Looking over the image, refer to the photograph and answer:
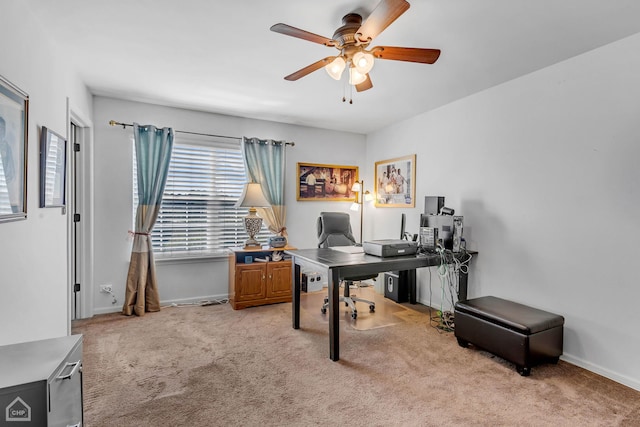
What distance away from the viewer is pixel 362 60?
1974mm

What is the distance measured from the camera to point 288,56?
8.48ft

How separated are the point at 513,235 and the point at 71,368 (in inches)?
131

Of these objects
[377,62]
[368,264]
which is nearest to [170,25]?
[377,62]

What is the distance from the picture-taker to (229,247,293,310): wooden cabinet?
380 cm

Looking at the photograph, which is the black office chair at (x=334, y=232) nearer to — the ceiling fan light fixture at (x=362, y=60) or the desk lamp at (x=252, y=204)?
the desk lamp at (x=252, y=204)

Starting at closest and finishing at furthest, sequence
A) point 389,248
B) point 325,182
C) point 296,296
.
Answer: point 389,248 < point 296,296 < point 325,182

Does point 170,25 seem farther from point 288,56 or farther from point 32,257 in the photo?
point 32,257

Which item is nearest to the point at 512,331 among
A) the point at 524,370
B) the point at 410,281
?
the point at 524,370

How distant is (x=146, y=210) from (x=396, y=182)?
3.22m

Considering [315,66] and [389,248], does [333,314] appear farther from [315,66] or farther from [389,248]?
[315,66]

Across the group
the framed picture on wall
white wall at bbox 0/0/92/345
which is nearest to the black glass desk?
the framed picture on wall

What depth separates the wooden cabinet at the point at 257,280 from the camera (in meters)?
3.80

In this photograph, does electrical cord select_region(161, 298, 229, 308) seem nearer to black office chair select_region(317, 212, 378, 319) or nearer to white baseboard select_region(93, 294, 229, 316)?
white baseboard select_region(93, 294, 229, 316)

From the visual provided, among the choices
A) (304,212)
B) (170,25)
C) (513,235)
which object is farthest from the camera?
(304,212)
